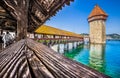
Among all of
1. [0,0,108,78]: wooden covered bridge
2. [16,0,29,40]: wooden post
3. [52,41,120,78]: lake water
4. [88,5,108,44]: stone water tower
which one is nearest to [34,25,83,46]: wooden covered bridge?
[52,41,120,78]: lake water

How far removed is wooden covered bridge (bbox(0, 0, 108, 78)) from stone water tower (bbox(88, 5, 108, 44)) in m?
42.7

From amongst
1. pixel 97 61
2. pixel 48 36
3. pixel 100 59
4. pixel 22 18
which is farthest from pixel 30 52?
pixel 48 36

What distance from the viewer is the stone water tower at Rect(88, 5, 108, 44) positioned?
47.4 m

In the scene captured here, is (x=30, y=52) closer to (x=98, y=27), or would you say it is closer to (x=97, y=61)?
(x=97, y=61)

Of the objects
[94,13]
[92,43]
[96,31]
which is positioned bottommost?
[92,43]

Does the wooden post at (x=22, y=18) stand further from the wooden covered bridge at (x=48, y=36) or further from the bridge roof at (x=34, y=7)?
the wooden covered bridge at (x=48, y=36)

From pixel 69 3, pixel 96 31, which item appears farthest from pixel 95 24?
pixel 69 3

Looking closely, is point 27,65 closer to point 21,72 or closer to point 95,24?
point 21,72

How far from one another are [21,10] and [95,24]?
45023 millimetres

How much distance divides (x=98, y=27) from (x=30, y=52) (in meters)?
47.3

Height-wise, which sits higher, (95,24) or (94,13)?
(94,13)

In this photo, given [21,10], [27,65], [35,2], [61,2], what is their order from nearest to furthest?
1. [27,65]
2. [21,10]
3. [35,2]
4. [61,2]

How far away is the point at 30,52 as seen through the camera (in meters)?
1.57

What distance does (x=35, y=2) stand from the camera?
463 centimetres
